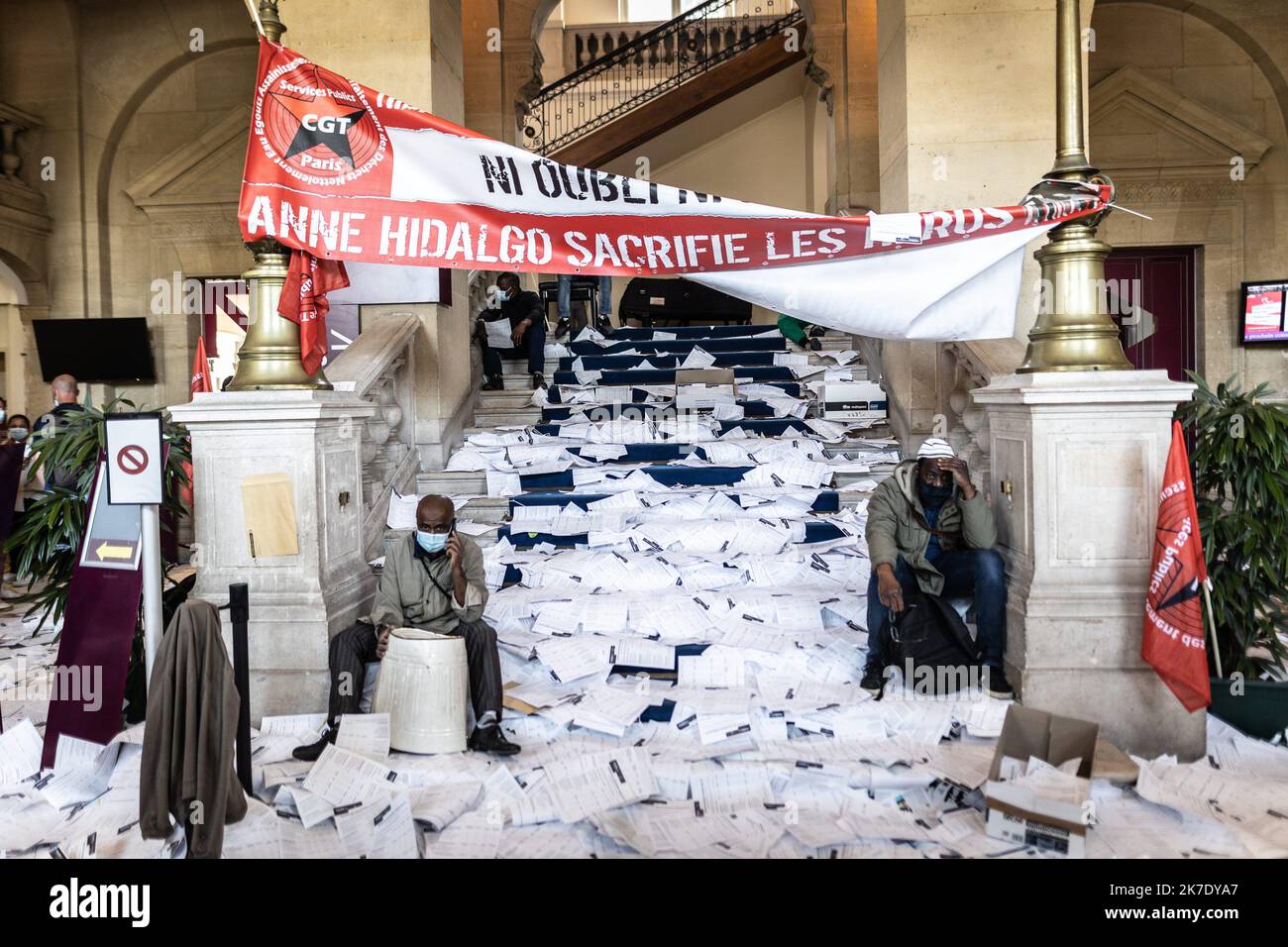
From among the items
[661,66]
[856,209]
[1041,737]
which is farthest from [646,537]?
[661,66]

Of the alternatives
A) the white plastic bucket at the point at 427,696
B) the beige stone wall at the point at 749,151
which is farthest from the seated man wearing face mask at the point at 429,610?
the beige stone wall at the point at 749,151

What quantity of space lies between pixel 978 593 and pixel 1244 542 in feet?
3.84

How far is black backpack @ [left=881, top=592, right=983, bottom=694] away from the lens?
13.7 ft

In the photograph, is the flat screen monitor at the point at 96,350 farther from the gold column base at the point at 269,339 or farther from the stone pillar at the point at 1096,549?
the stone pillar at the point at 1096,549

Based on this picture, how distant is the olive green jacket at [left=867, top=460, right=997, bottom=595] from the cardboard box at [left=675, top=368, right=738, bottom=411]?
3.27m

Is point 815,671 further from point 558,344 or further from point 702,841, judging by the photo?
point 558,344

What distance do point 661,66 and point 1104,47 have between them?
9.17 meters

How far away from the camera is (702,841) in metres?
3.04

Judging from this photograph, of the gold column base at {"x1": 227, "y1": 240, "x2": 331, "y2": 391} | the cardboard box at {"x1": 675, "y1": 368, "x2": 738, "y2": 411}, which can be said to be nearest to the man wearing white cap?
the gold column base at {"x1": 227, "y1": 240, "x2": 331, "y2": 391}

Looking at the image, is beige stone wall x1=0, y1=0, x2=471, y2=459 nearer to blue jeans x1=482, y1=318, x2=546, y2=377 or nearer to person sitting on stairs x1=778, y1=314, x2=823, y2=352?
blue jeans x1=482, y1=318, x2=546, y2=377

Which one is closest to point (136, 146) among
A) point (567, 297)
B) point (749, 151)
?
point (567, 297)

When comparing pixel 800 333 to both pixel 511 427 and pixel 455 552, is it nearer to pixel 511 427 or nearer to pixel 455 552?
pixel 511 427

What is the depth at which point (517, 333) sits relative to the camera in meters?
8.46
